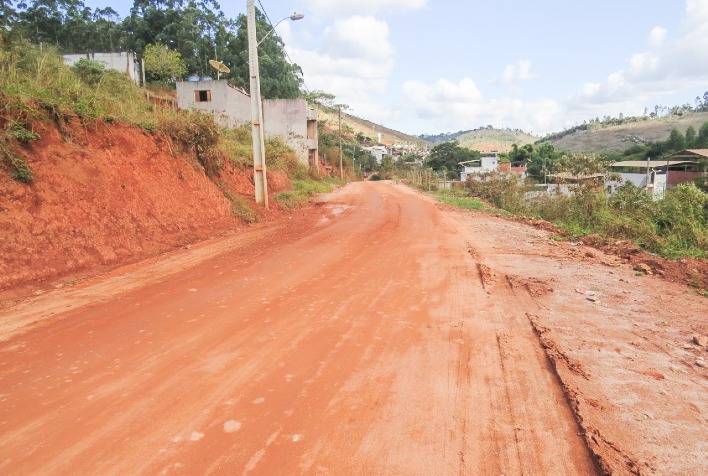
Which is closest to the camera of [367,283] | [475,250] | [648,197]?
[367,283]

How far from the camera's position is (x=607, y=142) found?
3639 inches

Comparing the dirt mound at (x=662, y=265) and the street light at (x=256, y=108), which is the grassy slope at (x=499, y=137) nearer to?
the street light at (x=256, y=108)

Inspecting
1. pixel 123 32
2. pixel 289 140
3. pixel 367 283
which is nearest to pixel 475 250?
pixel 367 283

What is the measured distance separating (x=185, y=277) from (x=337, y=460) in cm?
455

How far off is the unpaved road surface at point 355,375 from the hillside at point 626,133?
3652 inches

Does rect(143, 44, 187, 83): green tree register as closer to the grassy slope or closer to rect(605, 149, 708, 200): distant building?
rect(605, 149, 708, 200): distant building

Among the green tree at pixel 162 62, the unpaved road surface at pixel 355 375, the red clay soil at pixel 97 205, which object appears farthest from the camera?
the green tree at pixel 162 62

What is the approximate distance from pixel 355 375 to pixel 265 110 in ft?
121

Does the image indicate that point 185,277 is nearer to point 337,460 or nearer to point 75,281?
point 75,281

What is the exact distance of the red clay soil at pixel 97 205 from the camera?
6152mm

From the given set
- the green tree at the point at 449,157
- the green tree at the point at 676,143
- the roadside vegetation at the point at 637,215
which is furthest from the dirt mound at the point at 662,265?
the green tree at the point at 676,143

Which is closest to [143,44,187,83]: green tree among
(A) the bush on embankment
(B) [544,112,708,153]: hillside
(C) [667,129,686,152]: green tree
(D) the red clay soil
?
(D) the red clay soil

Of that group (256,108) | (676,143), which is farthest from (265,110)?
(676,143)

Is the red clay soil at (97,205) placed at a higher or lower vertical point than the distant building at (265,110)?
lower
